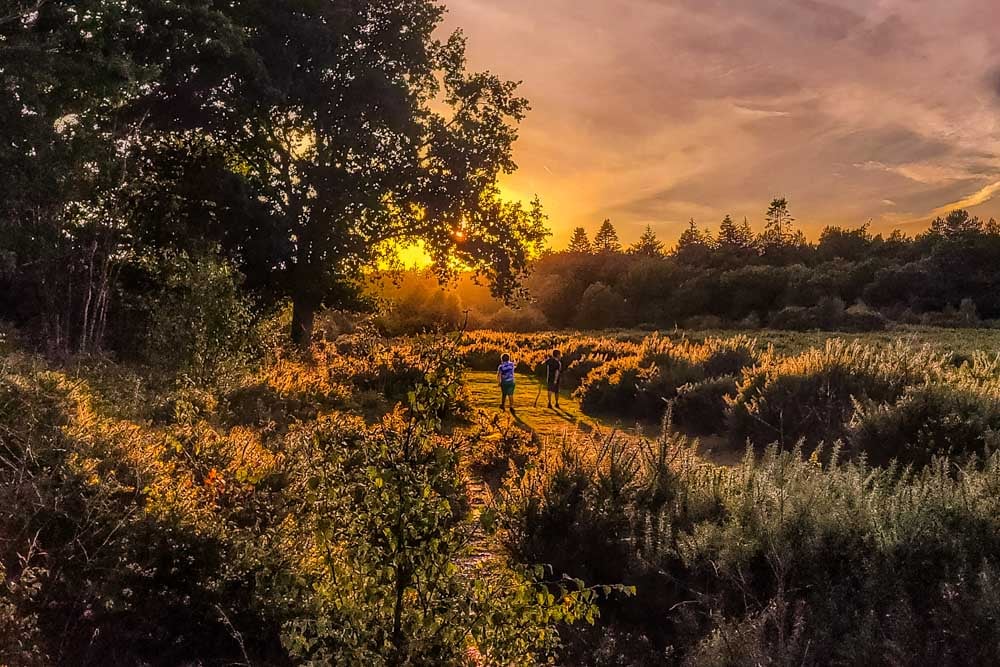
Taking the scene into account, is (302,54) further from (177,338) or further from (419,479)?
(419,479)

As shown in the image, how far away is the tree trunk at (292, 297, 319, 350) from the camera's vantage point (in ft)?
79.2

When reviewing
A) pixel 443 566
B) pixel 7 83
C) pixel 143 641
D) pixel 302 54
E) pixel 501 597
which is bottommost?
pixel 143 641

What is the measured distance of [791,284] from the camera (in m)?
60.2

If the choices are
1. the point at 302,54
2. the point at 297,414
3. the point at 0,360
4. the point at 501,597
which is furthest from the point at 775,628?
the point at 302,54

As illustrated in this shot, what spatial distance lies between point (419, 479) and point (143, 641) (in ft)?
10.7

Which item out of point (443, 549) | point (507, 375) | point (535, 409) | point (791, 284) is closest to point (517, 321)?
point (791, 284)

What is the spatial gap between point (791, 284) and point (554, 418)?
49.9 metres

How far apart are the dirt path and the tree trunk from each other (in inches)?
257

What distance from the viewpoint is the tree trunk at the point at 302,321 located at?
24125mm

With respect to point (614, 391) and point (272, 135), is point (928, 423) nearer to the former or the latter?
point (614, 391)

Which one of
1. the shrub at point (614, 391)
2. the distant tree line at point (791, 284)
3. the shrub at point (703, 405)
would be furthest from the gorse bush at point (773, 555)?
the distant tree line at point (791, 284)

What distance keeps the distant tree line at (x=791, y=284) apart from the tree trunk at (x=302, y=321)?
2243 cm

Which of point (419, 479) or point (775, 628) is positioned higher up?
point (419, 479)

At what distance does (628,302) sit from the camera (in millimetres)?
70438
